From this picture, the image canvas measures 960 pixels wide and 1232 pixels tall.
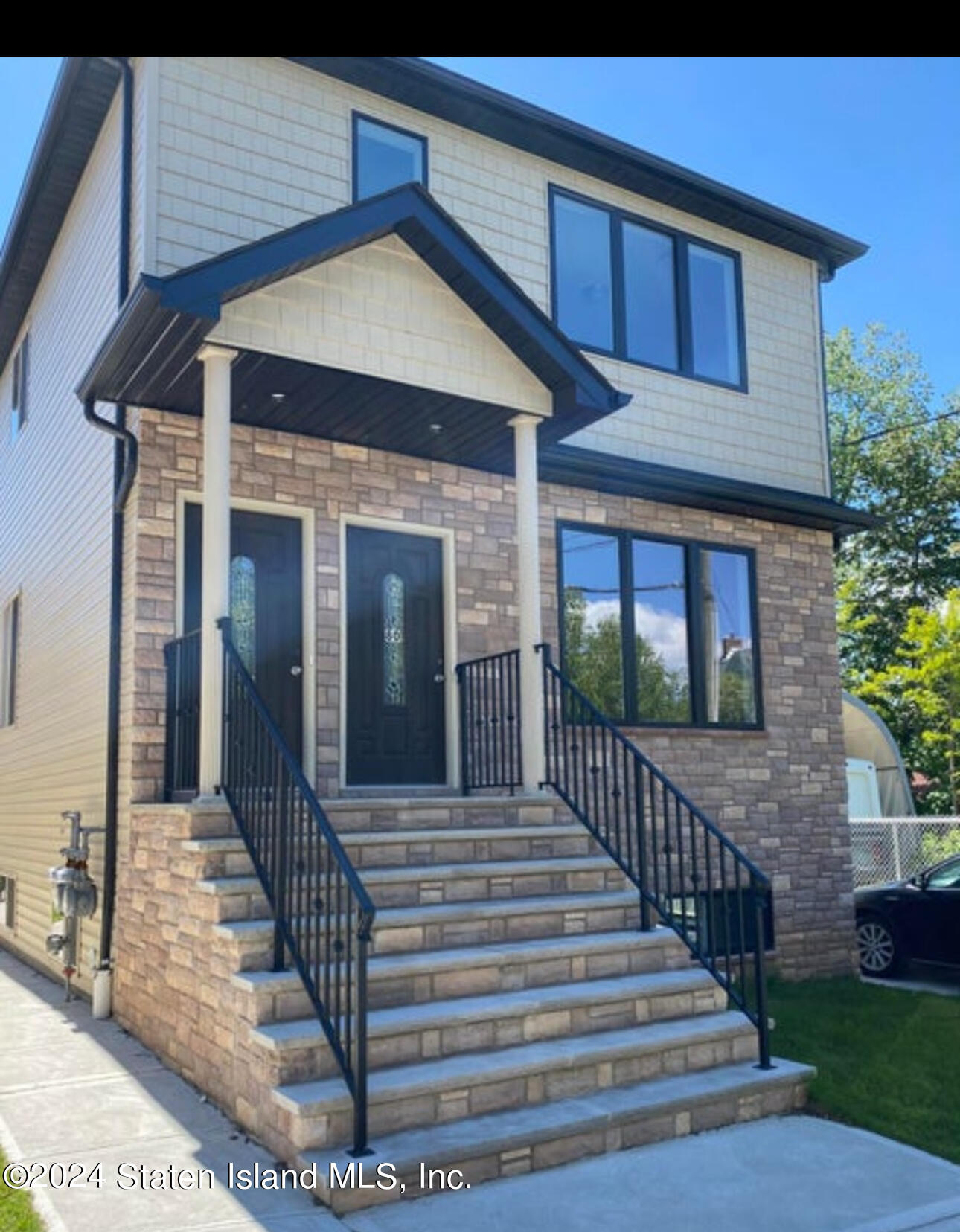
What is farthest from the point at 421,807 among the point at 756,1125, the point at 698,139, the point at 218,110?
the point at 698,139

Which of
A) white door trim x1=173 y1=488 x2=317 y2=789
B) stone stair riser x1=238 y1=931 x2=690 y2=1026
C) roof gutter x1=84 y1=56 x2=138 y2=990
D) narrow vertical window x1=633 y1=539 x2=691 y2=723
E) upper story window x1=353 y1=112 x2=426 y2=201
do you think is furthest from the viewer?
narrow vertical window x1=633 y1=539 x2=691 y2=723

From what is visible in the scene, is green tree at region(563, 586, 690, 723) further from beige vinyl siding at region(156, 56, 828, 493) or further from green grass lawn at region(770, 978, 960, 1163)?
green grass lawn at region(770, 978, 960, 1163)

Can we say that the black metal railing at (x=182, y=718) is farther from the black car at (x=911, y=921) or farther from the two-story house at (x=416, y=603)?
the black car at (x=911, y=921)

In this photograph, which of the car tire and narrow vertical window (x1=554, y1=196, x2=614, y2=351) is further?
the car tire

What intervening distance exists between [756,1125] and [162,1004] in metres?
2.92

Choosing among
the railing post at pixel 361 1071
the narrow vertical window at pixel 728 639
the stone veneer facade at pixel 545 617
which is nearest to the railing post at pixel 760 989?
the railing post at pixel 361 1071

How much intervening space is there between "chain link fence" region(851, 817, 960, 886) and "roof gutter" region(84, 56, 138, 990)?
9462 mm

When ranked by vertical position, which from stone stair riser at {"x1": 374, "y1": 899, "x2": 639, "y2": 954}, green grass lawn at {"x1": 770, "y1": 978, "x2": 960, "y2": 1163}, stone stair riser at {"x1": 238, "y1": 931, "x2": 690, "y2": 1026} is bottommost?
green grass lawn at {"x1": 770, "y1": 978, "x2": 960, "y2": 1163}

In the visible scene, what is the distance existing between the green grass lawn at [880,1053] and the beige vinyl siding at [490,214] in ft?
14.2

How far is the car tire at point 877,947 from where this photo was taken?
9.29 meters

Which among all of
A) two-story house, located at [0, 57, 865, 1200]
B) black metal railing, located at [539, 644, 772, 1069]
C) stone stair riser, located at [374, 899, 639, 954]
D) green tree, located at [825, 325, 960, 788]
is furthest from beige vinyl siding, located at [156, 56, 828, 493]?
green tree, located at [825, 325, 960, 788]

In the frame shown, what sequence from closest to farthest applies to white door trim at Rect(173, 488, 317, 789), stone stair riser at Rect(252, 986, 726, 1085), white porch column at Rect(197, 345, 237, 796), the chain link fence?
stone stair riser at Rect(252, 986, 726, 1085), white porch column at Rect(197, 345, 237, 796), white door trim at Rect(173, 488, 317, 789), the chain link fence

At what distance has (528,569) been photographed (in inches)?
280

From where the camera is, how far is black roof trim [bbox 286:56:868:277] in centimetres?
793
